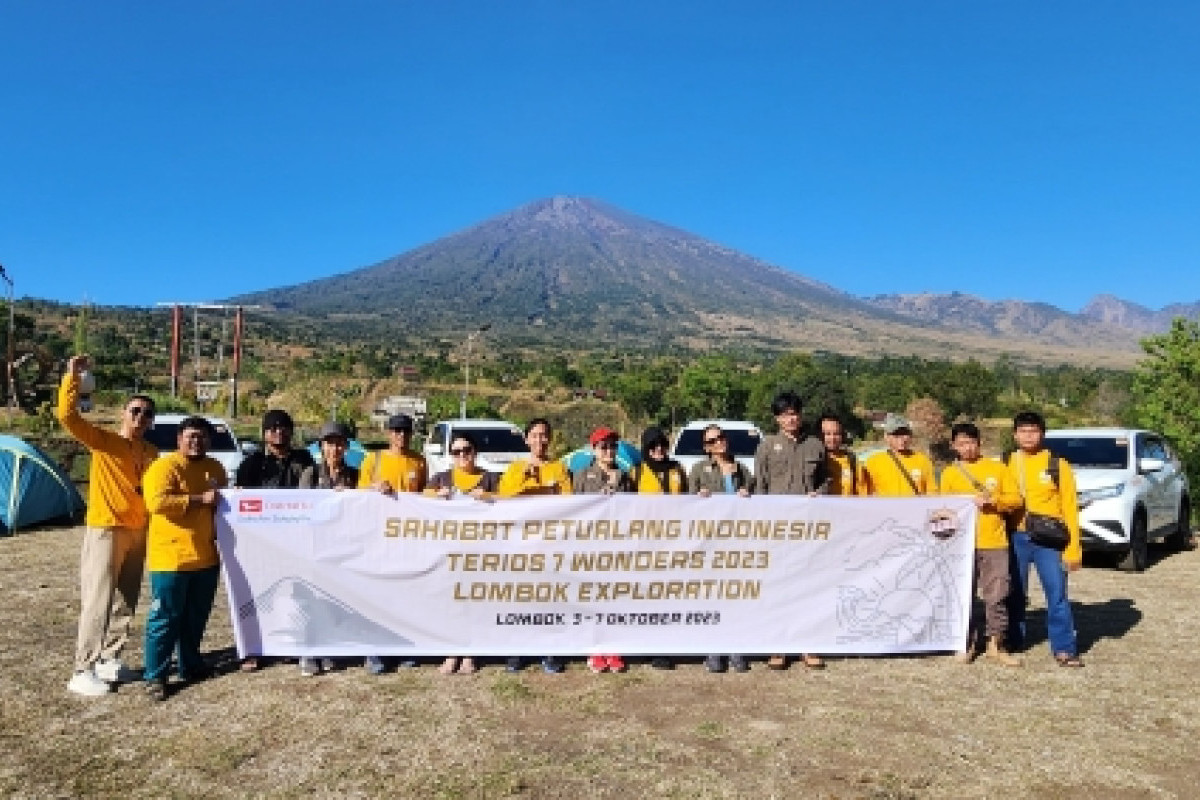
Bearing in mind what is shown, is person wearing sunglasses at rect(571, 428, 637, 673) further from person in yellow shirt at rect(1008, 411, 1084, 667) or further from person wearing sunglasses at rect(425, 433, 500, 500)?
person in yellow shirt at rect(1008, 411, 1084, 667)

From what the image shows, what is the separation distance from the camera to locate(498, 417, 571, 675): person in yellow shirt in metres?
6.06

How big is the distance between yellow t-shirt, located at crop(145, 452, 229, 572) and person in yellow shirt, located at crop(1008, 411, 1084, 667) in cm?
531

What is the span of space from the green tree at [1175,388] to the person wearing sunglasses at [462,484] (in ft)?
42.4

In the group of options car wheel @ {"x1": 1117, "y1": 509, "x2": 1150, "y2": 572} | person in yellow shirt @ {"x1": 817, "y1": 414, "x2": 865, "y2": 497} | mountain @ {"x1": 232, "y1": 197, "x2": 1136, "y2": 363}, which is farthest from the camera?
mountain @ {"x1": 232, "y1": 197, "x2": 1136, "y2": 363}

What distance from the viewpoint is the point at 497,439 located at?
49.2 feet

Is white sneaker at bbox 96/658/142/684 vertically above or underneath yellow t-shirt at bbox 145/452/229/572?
underneath

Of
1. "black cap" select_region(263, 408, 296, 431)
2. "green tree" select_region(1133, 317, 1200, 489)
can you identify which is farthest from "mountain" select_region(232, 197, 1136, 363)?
"black cap" select_region(263, 408, 296, 431)

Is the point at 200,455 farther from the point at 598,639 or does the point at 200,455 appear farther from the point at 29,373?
the point at 29,373

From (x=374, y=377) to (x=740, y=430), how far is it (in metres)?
43.6

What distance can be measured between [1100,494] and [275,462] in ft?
28.2

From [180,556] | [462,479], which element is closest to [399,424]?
[462,479]

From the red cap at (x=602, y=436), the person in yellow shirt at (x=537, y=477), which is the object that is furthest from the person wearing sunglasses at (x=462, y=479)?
the red cap at (x=602, y=436)

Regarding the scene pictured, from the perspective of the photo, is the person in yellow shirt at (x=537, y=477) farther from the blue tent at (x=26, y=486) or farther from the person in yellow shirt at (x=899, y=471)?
the blue tent at (x=26, y=486)

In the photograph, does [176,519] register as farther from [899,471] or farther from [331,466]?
[899,471]
